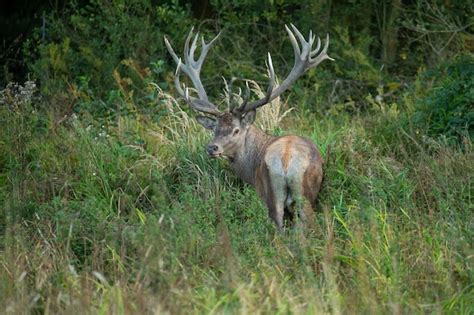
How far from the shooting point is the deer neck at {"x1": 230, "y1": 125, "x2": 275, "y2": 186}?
9.48 metres

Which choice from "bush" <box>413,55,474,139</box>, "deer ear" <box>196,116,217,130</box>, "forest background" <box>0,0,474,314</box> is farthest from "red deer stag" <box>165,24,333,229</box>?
"bush" <box>413,55,474,139</box>

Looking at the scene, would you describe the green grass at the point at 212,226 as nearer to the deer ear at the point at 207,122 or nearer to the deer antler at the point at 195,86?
the deer ear at the point at 207,122

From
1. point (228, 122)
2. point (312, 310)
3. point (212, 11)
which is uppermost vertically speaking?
point (312, 310)

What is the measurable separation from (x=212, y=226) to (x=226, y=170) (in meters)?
2.00


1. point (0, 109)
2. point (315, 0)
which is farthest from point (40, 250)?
point (315, 0)

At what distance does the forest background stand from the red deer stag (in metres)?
0.19

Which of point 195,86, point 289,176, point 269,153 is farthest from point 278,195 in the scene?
point 195,86

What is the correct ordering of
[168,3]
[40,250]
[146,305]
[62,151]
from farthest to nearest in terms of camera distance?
[168,3], [62,151], [40,250], [146,305]

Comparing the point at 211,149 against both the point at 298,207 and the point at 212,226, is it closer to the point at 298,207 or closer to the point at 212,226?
the point at 298,207

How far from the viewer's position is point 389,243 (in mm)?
7109

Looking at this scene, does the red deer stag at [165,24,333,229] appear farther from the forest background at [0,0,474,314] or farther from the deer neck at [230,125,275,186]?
the forest background at [0,0,474,314]

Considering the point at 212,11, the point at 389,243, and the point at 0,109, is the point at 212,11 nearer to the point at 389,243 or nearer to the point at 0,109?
the point at 0,109

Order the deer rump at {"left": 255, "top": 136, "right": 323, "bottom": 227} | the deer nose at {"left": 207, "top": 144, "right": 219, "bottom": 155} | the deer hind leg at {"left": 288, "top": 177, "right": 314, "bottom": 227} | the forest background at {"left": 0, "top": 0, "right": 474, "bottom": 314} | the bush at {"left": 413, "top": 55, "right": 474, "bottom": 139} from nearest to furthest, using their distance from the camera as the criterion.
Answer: the forest background at {"left": 0, "top": 0, "right": 474, "bottom": 314} < the deer hind leg at {"left": 288, "top": 177, "right": 314, "bottom": 227} < the deer rump at {"left": 255, "top": 136, "right": 323, "bottom": 227} < the deer nose at {"left": 207, "top": 144, "right": 219, "bottom": 155} < the bush at {"left": 413, "top": 55, "right": 474, "bottom": 139}

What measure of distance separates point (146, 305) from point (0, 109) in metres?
5.68
